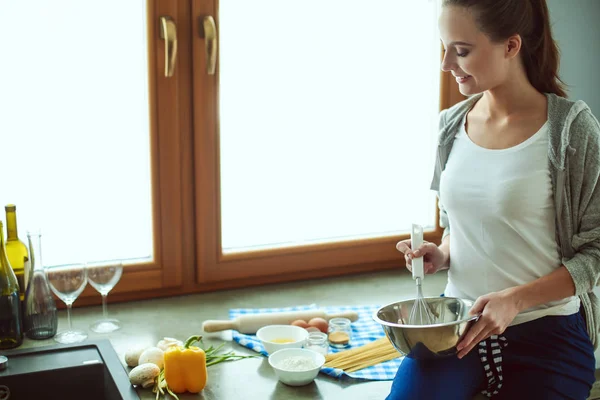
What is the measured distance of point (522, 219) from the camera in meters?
1.61

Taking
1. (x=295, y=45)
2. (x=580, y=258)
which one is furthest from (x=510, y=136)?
(x=295, y=45)

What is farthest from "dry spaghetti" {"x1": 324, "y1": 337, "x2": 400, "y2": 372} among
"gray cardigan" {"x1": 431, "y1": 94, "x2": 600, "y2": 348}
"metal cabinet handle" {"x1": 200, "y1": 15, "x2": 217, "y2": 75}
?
"metal cabinet handle" {"x1": 200, "y1": 15, "x2": 217, "y2": 75}

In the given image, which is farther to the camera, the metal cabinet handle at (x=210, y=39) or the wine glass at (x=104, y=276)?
the metal cabinet handle at (x=210, y=39)

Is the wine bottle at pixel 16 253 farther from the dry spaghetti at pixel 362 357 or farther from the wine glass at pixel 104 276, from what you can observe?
the dry spaghetti at pixel 362 357

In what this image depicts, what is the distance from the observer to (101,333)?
1.99 meters

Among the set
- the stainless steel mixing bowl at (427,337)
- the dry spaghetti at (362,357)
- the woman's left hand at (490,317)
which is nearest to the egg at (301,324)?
the dry spaghetti at (362,357)

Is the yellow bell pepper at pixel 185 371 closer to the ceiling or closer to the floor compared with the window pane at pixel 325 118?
closer to the floor

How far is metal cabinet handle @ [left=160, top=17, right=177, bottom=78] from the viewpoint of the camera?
6.75 ft

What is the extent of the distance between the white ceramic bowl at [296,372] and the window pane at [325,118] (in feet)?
1.93

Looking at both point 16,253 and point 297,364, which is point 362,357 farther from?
point 16,253

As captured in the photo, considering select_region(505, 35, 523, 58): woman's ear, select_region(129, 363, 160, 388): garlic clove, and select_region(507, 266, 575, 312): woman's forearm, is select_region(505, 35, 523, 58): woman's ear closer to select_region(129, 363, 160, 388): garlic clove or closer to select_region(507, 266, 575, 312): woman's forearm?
select_region(507, 266, 575, 312): woman's forearm

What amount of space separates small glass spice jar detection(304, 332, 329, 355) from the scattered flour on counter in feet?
0.31

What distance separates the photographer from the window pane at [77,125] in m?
2.00

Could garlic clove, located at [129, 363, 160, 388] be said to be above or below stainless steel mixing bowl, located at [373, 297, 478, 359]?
below
